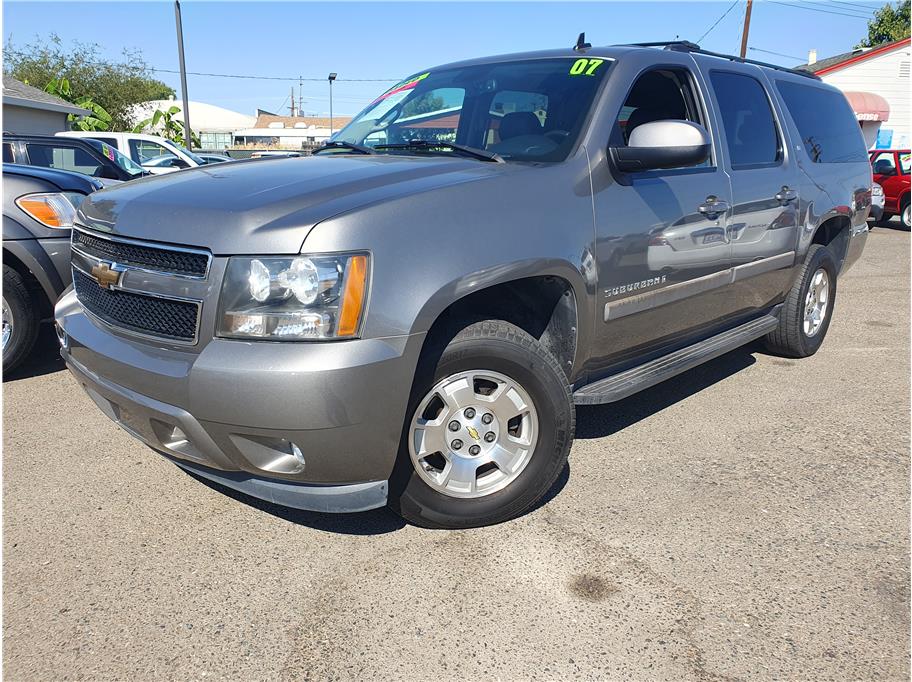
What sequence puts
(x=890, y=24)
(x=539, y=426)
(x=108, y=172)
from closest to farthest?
1. (x=539, y=426)
2. (x=108, y=172)
3. (x=890, y=24)

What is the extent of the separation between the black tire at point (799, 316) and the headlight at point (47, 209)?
4723 mm

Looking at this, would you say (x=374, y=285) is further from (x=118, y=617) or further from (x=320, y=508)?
(x=118, y=617)

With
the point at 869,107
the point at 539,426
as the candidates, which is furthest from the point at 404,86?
the point at 869,107

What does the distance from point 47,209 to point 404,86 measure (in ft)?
7.68

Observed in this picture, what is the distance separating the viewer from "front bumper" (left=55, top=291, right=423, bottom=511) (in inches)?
93.4

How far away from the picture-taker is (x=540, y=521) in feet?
10.2

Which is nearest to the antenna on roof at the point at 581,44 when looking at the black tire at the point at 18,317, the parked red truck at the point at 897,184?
the black tire at the point at 18,317

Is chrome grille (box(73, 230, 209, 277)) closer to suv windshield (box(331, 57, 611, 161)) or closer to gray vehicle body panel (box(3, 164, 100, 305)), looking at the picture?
suv windshield (box(331, 57, 611, 161))

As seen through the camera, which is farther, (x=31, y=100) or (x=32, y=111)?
(x=32, y=111)

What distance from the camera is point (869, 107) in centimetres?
3041

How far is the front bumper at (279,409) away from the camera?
7.78 ft

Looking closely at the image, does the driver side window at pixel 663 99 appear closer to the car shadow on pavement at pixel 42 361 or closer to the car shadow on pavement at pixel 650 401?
the car shadow on pavement at pixel 650 401

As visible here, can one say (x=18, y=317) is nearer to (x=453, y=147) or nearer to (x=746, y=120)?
(x=453, y=147)

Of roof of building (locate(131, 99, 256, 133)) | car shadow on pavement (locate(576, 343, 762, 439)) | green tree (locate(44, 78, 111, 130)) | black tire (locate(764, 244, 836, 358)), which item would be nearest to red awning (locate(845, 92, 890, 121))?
green tree (locate(44, 78, 111, 130))
